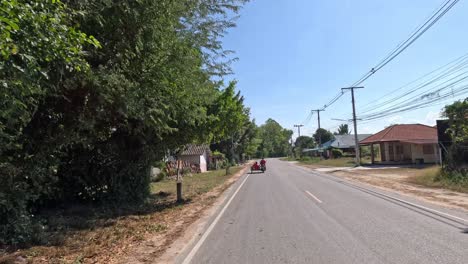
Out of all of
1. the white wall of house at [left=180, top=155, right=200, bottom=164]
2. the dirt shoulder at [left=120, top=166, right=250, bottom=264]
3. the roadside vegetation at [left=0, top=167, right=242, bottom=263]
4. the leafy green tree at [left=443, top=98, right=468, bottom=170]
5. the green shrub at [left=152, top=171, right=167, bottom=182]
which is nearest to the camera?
the dirt shoulder at [left=120, top=166, right=250, bottom=264]

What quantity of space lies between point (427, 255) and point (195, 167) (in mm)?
44831

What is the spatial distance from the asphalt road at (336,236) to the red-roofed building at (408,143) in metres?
37.6

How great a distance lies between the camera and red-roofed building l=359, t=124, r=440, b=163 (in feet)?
156

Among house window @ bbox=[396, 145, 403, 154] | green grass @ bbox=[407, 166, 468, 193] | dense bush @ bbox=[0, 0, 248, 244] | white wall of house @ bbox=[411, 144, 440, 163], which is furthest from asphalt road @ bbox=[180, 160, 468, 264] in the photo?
house window @ bbox=[396, 145, 403, 154]

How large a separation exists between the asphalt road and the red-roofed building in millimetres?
37631

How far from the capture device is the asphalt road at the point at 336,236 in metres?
6.90

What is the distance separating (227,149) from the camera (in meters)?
75.2

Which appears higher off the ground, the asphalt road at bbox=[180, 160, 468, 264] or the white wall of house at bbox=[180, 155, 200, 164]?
the white wall of house at bbox=[180, 155, 200, 164]

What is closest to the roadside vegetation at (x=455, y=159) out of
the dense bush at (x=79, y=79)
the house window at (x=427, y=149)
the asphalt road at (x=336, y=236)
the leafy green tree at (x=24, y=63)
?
the asphalt road at (x=336, y=236)

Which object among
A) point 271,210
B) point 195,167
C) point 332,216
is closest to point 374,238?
point 332,216

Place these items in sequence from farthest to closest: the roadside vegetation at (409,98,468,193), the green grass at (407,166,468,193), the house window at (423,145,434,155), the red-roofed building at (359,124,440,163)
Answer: the house window at (423,145,434,155)
the red-roofed building at (359,124,440,163)
the roadside vegetation at (409,98,468,193)
the green grass at (407,166,468,193)

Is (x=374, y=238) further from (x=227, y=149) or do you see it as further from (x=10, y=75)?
(x=227, y=149)

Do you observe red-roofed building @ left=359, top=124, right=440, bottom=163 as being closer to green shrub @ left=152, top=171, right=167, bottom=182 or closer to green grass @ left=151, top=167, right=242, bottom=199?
green grass @ left=151, top=167, right=242, bottom=199

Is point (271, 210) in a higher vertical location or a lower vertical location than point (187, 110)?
lower
